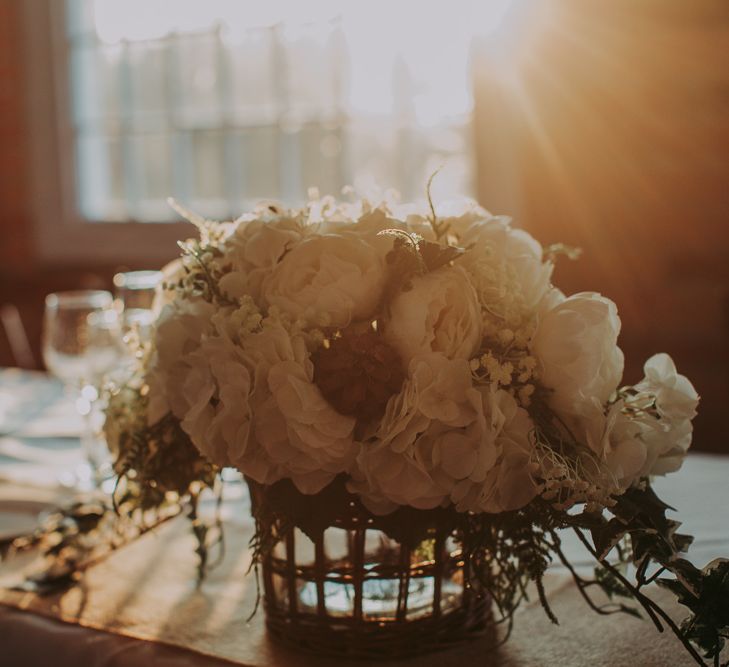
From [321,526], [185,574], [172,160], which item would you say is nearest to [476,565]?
[321,526]

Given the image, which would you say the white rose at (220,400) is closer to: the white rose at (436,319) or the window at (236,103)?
the white rose at (436,319)

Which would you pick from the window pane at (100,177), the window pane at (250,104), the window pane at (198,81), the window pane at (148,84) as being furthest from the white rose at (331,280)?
the window pane at (100,177)

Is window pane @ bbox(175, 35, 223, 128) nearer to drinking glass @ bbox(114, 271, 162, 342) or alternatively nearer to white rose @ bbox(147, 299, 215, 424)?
drinking glass @ bbox(114, 271, 162, 342)

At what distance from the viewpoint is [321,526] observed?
750 mm

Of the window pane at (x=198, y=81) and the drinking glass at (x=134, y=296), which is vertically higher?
the window pane at (x=198, y=81)

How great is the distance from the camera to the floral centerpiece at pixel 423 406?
0.70 m

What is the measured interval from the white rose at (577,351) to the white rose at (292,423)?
152mm

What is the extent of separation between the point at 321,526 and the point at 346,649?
13 centimetres

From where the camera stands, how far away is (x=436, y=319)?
2.34 feet

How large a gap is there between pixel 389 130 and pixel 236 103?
63cm

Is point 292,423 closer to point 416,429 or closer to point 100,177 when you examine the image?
point 416,429

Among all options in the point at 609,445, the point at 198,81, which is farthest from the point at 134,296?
the point at 198,81

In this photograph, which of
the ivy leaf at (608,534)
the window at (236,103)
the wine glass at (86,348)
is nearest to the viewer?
the ivy leaf at (608,534)

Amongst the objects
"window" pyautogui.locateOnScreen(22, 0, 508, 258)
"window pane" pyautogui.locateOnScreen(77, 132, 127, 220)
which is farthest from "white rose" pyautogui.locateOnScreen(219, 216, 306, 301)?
"window pane" pyautogui.locateOnScreen(77, 132, 127, 220)
